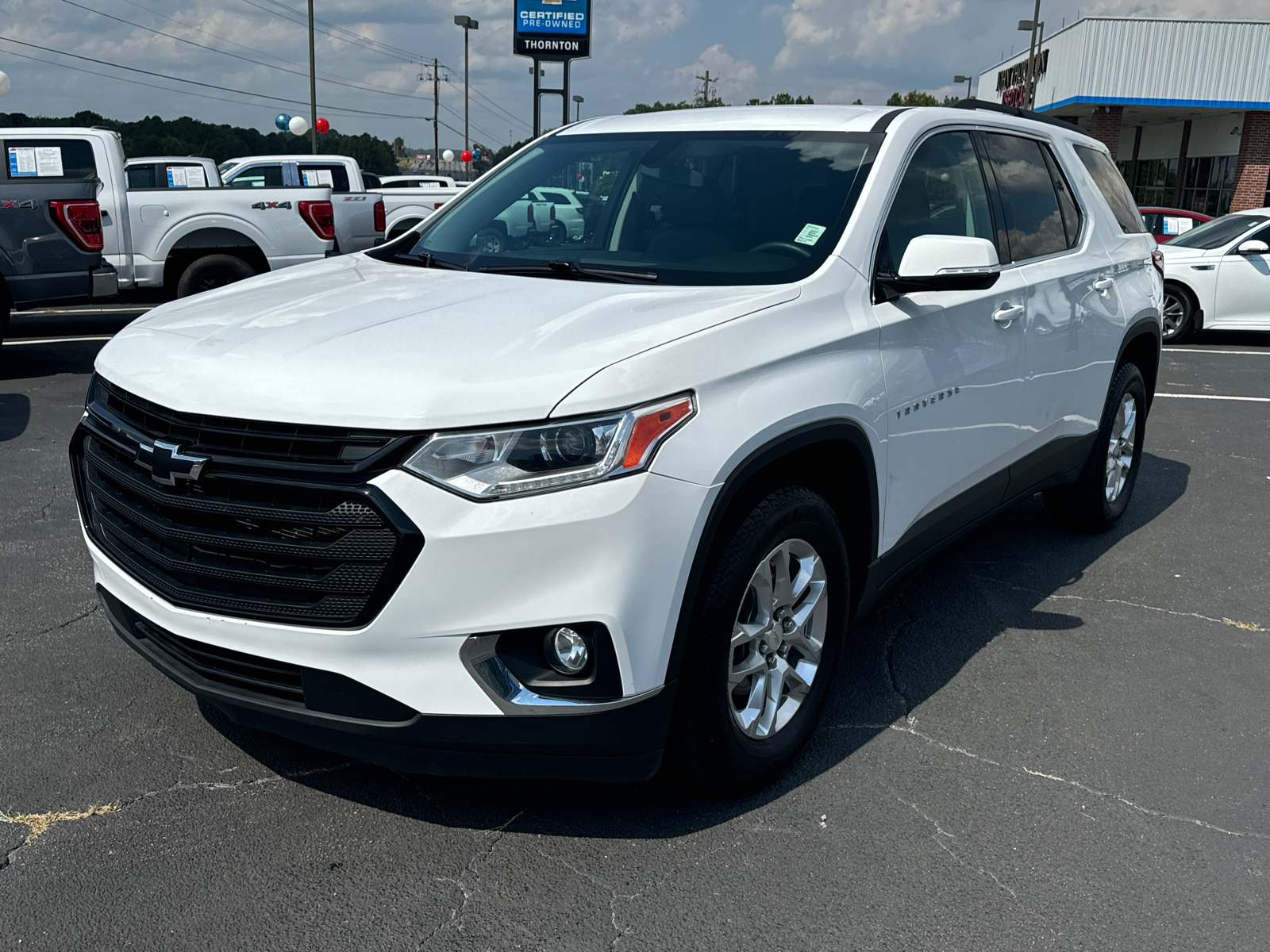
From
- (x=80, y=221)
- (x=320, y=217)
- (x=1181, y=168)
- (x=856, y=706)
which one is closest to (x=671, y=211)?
(x=856, y=706)

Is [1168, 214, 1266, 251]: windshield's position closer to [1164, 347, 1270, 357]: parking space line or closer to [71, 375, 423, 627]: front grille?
[1164, 347, 1270, 357]: parking space line

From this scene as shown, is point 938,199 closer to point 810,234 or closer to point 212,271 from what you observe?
point 810,234

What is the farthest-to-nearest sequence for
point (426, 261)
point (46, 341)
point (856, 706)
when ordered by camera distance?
1. point (46, 341)
2. point (426, 261)
3. point (856, 706)

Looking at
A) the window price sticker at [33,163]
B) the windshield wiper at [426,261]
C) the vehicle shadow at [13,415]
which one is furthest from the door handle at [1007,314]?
the window price sticker at [33,163]

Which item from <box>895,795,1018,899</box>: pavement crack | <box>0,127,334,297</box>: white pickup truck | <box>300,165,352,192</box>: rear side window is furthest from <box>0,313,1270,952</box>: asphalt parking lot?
<box>300,165,352,192</box>: rear side window

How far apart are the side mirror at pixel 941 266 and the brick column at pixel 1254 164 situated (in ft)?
108

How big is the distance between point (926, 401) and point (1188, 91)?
34.2 meters

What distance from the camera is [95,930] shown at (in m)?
2.51

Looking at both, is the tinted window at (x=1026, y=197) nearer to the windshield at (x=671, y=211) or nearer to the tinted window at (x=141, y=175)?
the windshield at (x=671, y=211)

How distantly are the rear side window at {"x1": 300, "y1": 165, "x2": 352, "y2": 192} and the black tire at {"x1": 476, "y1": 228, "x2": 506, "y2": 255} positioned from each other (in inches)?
543

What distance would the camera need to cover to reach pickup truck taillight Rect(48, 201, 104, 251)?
9.23 metres

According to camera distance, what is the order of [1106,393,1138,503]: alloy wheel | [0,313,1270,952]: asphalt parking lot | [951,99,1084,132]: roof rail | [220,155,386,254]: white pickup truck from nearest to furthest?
[0,313,1270,952]: asphalt parking lot < [951,99,1084,132]: roof rail < [1106,393,1138,503]: alloy wheel < [220,155,386,254]: white pickup truck

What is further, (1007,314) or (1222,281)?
(1222,281)

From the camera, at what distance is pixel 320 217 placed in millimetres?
11883
